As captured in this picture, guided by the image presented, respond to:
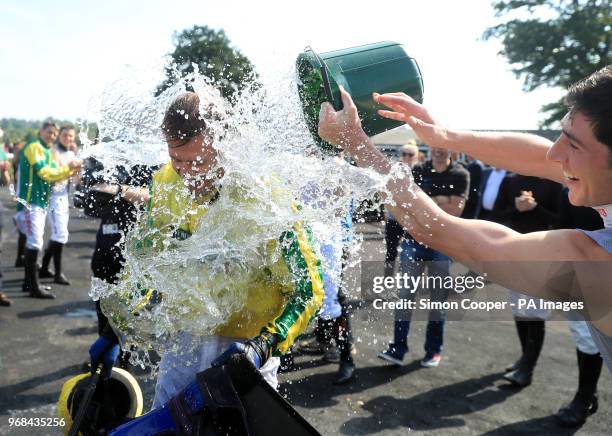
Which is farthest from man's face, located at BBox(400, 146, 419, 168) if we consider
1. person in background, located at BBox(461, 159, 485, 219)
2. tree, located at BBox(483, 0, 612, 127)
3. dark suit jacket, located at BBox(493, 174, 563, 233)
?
tree, located at BBox(483, 0, 612, 127)

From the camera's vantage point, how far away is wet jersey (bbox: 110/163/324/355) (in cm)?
181

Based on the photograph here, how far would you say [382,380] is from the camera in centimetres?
438

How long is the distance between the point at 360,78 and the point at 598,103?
78cm

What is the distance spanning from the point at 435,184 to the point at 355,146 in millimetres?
3548

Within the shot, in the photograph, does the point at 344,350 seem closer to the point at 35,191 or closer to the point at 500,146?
the point at 500,146

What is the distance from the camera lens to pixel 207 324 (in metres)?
1.92

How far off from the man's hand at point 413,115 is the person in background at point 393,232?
361 centimetres

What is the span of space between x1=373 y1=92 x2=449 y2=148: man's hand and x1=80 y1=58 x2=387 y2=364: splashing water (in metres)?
0.28

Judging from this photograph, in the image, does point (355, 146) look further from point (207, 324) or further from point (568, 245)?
point (207, 324)

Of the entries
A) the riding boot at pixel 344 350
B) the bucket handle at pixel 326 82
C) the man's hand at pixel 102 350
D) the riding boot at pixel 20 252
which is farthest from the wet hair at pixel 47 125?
the bucket handle at pixel 326 82

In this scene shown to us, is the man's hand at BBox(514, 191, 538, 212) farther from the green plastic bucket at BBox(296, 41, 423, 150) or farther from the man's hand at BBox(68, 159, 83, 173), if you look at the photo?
the man's hand at BBox(68, 159, 83, 173)

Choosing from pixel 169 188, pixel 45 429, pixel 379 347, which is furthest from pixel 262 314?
pixel 379 347

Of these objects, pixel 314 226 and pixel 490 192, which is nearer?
pixel 314 226

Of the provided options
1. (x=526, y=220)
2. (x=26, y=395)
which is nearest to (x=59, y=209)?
(x=26, y=395)
